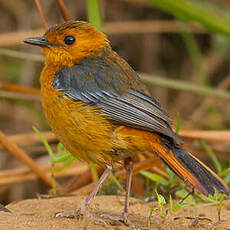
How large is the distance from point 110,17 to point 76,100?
20.3 ft

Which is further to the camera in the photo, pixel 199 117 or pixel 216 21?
pixel 199 117

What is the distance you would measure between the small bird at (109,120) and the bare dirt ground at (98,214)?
16cm

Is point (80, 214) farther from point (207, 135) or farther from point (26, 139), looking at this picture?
point (26, 139)

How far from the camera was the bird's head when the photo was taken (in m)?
4.42

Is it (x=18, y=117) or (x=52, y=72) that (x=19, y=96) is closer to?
(x=18, y=117)

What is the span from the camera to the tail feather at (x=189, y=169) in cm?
363

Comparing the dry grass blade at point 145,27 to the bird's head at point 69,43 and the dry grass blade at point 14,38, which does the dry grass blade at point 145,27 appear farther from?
the bird's head at point 69,43

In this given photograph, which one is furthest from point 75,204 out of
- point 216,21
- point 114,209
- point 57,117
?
point 216,21

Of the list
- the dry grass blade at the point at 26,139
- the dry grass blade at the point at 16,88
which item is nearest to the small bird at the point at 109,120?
the dry grass blade at the point at 26,139

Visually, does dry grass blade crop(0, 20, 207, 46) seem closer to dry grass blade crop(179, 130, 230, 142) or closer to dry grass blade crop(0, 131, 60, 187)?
dry grass blade crop(179, 130, 230, 142)

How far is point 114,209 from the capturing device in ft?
14.5

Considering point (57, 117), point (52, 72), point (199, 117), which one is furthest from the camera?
point (199, 117)

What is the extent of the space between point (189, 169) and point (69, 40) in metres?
1.56

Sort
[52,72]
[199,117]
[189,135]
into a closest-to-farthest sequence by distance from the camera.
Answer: [52,72], [189,135], [199,117]
